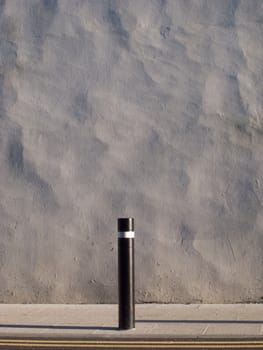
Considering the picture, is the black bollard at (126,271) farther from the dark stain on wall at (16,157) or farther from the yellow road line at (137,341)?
the dark stain on wall at (16,157)

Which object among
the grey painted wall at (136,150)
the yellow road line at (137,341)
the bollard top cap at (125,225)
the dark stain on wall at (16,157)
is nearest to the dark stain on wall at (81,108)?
the grey painted wall at (136,150)

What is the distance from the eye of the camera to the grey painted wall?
26.8 feet

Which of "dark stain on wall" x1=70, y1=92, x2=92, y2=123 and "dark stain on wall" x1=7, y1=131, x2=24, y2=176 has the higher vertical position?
"dark stain on wall" x1=70, y1=92, x2=92, y2=123

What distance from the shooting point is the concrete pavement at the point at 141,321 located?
637 cm

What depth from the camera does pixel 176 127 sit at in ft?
27.4

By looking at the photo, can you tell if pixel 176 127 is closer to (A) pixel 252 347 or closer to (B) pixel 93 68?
(B) pixel 93 68

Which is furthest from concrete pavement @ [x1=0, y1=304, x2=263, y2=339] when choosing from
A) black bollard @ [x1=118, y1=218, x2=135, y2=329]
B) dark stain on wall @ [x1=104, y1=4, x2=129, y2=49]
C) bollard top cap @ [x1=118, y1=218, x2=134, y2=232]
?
dark stain on wall @ [x1=104, y1=4, x2=129, y2=49]

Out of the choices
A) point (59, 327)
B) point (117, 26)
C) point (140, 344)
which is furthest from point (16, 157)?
point (140, 344)

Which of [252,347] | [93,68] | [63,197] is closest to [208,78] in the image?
[93,68]

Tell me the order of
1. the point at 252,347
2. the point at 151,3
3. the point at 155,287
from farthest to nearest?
the point at 151,3
the point at 155,287
the point at 252,347

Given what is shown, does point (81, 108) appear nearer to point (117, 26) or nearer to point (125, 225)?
point (117, 26)

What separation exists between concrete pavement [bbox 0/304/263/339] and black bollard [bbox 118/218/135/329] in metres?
0.13

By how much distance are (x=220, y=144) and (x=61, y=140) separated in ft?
5.16

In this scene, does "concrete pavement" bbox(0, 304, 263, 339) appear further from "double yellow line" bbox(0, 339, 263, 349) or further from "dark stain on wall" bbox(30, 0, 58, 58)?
"dark stain on wall" bbox(30, 0, 58, 58)
